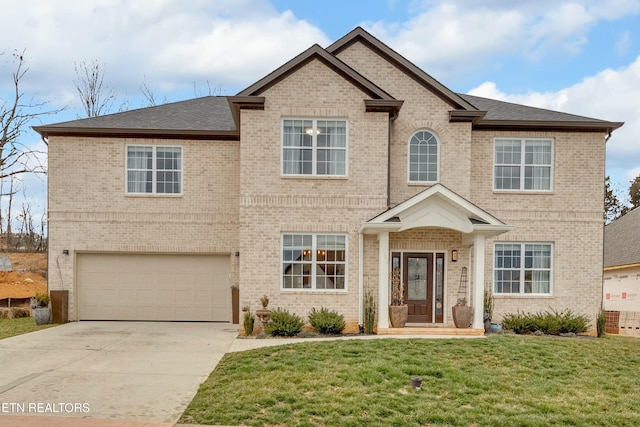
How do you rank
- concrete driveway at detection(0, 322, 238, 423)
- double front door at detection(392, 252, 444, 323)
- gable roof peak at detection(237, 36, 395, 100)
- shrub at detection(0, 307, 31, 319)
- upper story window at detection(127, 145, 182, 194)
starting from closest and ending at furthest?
concrete driveway at detection(0, 322, 238, 423) < gable roof peak at detection(237, 36, 395, 100) < double front door at detection(392, 252, 444, 323) < upper story window at detection(127, 145, 182, 194) < shrub at detection(0, 307, 31, 319)

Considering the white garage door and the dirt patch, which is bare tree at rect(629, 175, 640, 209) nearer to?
the white garage door

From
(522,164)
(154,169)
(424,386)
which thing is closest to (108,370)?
(424,386)

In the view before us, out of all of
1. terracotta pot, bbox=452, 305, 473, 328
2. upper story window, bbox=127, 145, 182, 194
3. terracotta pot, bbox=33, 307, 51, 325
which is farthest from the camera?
upper story window, bbox=127, 145, 182, 194

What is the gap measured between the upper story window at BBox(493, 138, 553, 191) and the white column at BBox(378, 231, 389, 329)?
446 centimetres

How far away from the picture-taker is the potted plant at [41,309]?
16.2 metres

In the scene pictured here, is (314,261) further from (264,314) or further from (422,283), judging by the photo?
(422,283)

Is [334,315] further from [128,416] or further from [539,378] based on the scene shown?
[128,416]

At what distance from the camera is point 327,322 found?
1422 centimetres

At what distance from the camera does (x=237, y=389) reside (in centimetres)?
859

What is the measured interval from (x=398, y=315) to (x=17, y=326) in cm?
1121

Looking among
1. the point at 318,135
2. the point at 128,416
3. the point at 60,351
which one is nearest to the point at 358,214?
the point at 318,135

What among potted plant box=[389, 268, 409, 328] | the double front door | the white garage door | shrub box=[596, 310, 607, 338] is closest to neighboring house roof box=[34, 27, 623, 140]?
the white garage door

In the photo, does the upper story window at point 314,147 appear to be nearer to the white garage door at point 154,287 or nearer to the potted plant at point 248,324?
the potted plant at point 248,324

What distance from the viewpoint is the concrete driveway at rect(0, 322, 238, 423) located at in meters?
7.65
